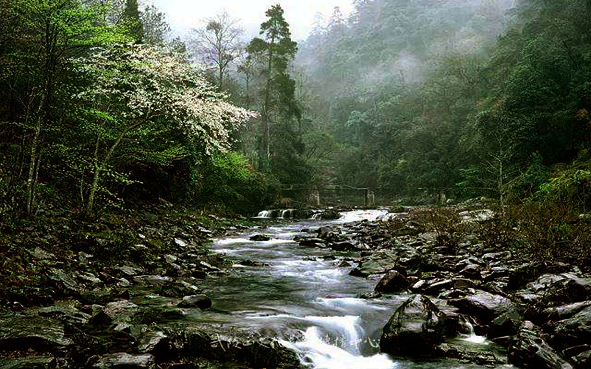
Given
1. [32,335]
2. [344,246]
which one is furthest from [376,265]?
[32,335]

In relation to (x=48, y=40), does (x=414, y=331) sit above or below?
below

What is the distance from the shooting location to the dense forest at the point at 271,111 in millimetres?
9305

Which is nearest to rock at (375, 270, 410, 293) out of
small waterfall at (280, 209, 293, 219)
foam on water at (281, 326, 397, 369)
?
foam on water at (281, 326, 397, 369)

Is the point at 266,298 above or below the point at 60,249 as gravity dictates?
below

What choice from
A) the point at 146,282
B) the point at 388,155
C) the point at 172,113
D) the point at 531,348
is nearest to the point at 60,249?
the point at 146,282

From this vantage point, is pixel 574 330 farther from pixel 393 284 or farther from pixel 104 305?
pixel 104 305

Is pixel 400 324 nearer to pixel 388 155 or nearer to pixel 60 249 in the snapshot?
pixel 60 249

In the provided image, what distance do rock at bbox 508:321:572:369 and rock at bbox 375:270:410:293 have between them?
2.97m

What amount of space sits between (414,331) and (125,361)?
3137 millimetres

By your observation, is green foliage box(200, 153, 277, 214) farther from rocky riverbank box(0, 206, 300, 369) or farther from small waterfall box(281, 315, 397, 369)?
small waterfall box(281, 315, 397, 369)

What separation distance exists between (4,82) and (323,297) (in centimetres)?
955

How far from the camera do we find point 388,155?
1703 inches

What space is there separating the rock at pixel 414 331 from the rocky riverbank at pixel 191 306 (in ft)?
0.04

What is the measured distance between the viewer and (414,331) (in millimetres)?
4926
